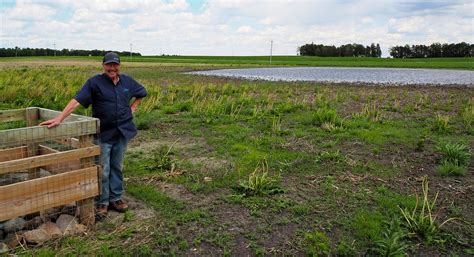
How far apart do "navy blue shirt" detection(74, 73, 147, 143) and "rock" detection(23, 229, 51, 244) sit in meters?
1.36

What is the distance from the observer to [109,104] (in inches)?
218

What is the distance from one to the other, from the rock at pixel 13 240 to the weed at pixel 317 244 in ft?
11.2

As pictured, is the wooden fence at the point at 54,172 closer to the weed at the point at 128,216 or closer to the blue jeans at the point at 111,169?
the blue jeans at the point at 111,169

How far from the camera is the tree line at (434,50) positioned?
382 ft

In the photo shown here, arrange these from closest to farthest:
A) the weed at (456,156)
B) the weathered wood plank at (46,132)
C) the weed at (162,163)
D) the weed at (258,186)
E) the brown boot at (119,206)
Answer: the weathered wood plank at (46,132) → the brown boot at (119,206) → the weed at (258,186) → the weed at (162,163) → the weed at (456,156)

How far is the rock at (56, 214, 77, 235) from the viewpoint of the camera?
516 centimetres

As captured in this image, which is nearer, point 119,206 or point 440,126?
point 119,206

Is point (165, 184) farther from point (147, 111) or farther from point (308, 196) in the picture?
point (147, 111)

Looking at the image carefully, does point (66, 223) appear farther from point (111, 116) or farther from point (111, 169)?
point (111, 116)

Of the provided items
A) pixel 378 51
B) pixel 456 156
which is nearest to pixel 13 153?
pixel 456 156

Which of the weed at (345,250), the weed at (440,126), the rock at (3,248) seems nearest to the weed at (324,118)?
the weed at (440,126)

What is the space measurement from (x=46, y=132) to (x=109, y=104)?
0.87 meters

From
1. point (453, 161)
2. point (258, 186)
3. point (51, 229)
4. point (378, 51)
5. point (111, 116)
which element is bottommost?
point (51, 229)

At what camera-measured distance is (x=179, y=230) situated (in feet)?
17.6
